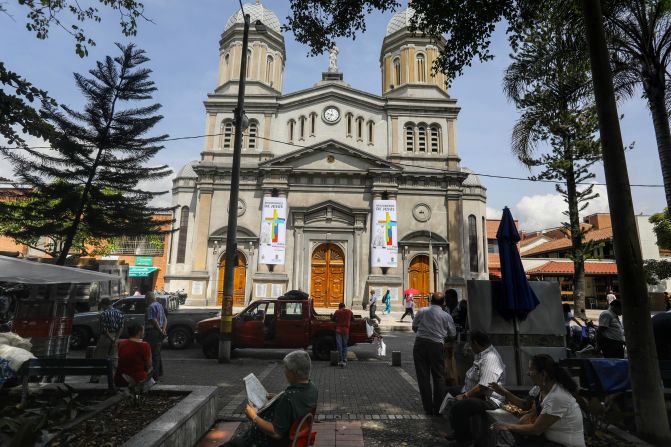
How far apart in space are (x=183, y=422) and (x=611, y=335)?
7.94m

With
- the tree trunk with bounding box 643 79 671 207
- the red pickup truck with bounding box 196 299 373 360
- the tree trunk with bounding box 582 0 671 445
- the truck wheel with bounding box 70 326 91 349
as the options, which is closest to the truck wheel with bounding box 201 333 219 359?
the red pickup truck with bounding box 196 299 373 360

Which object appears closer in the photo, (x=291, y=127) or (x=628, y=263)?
(x=628, y=263)

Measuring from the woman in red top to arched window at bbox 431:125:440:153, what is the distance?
2842 cm

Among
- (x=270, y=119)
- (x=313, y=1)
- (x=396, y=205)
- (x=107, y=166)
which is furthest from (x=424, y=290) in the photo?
(x=313, y=1)

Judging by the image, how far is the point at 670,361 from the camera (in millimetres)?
5477

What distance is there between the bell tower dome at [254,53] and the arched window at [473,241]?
18872 mm

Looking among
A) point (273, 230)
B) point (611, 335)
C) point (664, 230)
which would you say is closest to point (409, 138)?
point (273, 230)

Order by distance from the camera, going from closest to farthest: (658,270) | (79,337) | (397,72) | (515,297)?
(515,297), (79,337), (658,270), (397,72)

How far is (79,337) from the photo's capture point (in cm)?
1264

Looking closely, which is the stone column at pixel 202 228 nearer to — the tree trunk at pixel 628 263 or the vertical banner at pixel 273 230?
the vertical banner at pixel 273 230

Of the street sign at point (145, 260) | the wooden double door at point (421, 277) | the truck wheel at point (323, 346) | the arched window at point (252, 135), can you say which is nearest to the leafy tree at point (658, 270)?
the wooden double door at point (421, 277)

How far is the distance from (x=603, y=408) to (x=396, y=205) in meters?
24.6

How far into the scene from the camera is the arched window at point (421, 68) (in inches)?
1294

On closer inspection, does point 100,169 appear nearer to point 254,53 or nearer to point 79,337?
point 79,337
